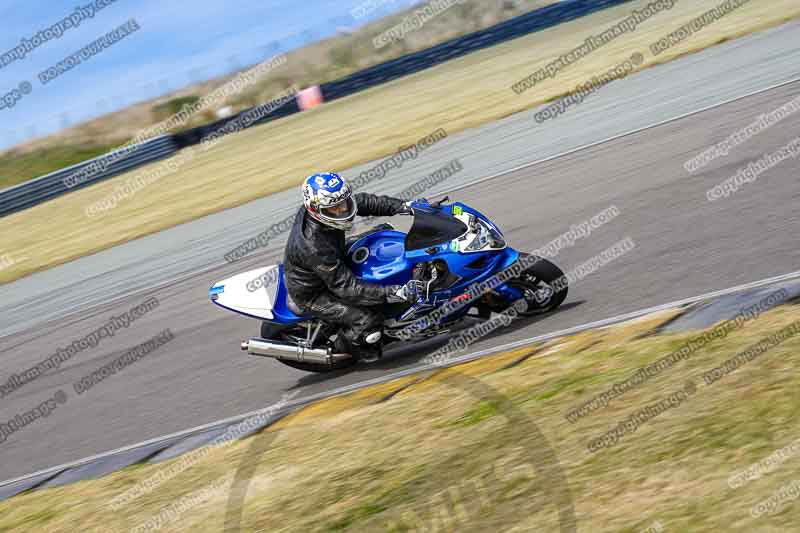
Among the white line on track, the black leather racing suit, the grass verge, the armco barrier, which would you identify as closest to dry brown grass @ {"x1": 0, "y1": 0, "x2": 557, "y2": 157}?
the armco barrier

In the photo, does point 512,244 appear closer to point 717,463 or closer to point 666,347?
point 666,347

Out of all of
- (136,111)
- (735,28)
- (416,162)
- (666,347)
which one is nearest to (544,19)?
(735,28)

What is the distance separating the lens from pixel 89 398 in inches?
360

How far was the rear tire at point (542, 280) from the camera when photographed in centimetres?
715

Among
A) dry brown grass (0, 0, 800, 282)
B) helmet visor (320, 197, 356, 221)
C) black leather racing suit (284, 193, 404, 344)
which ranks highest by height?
dry brown grass (0, 0, 800, 282)

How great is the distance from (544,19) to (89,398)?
112 feet

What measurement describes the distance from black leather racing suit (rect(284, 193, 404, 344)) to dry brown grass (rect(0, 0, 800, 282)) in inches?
482

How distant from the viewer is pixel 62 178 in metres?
33.1

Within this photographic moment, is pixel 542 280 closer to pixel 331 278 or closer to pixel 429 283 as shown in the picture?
pixel 429 283

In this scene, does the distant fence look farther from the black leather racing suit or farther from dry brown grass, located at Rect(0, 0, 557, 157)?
the black leather racing suit

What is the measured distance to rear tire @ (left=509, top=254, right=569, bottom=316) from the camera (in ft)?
23.5

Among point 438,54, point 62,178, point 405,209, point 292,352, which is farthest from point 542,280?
point 438,54

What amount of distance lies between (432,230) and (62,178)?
28.9 m

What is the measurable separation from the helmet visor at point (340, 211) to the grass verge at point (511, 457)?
1.32 meters
